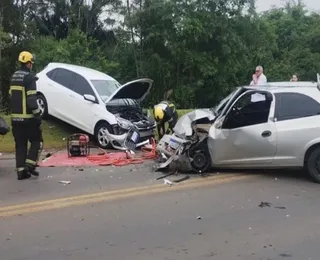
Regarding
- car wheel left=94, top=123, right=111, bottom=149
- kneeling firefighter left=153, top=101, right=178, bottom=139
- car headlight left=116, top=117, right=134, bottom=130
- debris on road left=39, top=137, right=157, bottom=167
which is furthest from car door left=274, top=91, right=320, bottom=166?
car wheel left=94, top=123, right=111, bottom=149

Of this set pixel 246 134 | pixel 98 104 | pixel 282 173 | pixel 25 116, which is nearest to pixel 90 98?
pixel 98 104

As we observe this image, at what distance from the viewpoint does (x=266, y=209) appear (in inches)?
272

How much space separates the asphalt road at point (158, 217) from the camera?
5.23 m

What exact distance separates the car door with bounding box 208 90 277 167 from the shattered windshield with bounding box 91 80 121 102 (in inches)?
190

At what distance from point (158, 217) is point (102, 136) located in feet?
21.0

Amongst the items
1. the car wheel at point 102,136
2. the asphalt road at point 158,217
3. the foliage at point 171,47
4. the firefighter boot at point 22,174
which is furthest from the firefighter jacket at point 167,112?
the foliage at point 171,47

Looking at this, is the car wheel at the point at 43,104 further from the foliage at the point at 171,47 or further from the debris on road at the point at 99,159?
the foliage at the point at 171,47

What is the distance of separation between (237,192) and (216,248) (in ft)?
8.67

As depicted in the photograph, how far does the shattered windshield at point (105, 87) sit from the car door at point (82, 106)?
0.70 feet

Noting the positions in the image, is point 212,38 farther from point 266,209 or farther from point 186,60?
point 266,209

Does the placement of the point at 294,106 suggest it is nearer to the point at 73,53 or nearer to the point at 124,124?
the point at 124,124

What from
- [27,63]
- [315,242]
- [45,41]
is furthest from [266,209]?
[45,41]

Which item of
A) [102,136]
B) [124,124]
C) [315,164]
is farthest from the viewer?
[102,136]

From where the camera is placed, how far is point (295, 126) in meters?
8.60
